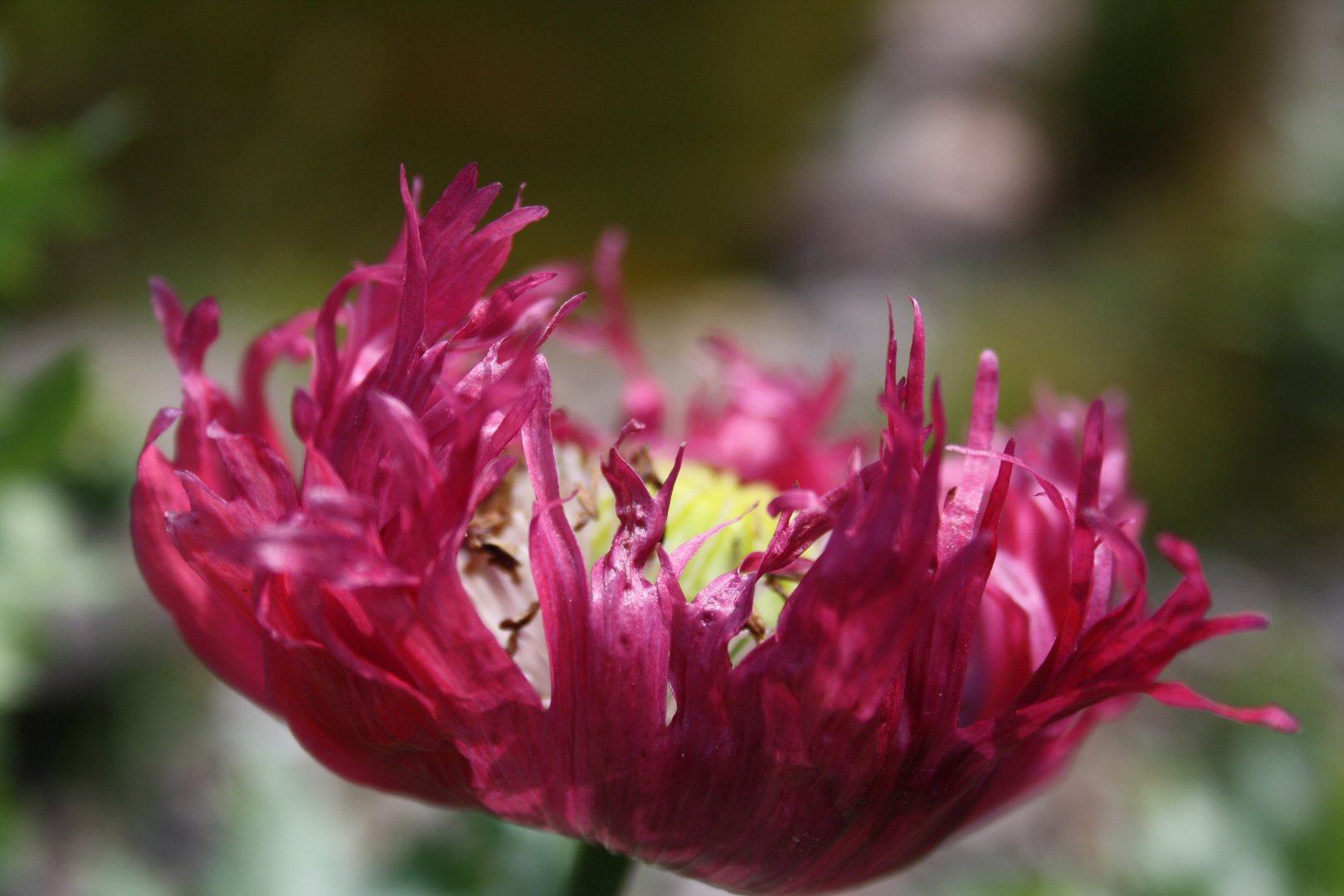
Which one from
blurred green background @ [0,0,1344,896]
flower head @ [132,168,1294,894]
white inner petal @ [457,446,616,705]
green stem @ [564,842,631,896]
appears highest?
flower head @ [132,168,1294,894]

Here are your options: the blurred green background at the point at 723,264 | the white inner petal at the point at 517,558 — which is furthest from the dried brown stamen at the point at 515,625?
the blurred green background at the point at 723,264

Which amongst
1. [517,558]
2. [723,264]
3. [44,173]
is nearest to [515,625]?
[517,558]

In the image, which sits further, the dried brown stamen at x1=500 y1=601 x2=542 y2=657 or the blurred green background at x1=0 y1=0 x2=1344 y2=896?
the blurred green background at x1=0 y1=0 x2=1344 y2=896

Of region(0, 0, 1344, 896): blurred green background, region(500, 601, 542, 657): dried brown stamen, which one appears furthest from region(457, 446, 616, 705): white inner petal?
region(0, 0, 1344, 896): blurred green background

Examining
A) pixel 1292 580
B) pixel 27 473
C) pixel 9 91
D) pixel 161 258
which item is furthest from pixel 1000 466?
pixel 161 258

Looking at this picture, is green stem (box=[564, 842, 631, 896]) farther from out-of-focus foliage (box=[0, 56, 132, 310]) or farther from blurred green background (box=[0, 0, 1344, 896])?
out-of-focus foliage (box=[0, 56, 132, 310])

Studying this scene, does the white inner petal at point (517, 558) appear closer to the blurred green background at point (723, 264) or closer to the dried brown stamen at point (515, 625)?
the dried brown stamen at point (515, 625)

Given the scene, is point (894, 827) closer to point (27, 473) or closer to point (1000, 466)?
point (1000, 466)
